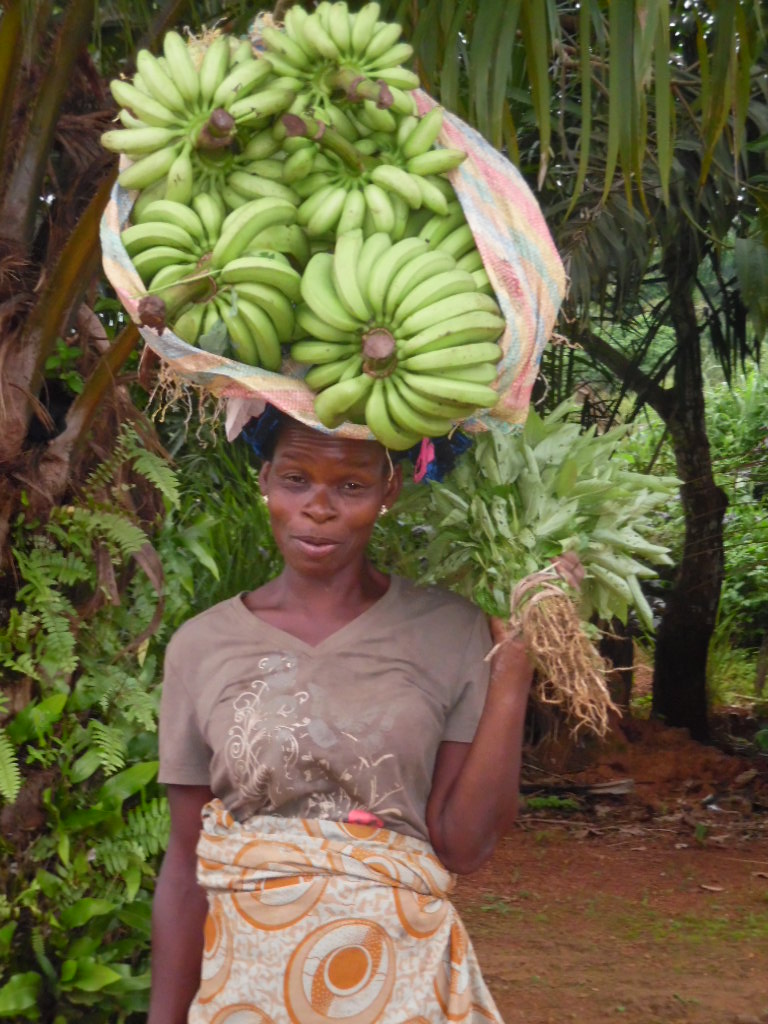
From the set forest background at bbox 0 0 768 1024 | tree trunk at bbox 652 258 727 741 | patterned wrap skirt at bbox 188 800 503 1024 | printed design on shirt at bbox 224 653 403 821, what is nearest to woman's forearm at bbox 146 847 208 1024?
patterned wrap skirt at bbox 188 800 503 1024

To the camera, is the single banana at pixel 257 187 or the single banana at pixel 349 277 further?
the single banana at pixel 257 187

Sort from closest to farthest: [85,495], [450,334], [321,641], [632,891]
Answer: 1. [450,334]
2. [321,641]
3. [85,495]
4. [632,891]

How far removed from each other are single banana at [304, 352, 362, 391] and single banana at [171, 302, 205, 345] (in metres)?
0.16

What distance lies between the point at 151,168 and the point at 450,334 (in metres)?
0.47

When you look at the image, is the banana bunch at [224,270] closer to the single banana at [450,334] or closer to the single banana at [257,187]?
the single banana at [257,187]

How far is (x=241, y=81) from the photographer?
1.61 m

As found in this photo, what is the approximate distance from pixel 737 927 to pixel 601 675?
3.66 metres

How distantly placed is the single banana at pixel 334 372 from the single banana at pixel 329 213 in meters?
0.18

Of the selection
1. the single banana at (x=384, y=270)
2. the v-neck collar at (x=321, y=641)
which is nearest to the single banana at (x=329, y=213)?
the single banana at (x=384, y=270)

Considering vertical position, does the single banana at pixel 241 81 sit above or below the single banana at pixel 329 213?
above

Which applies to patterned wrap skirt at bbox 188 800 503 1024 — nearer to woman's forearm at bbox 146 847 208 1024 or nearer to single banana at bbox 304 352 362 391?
woman's forearm at bbox 146 847 208 1024

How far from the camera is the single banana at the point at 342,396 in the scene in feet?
5.07

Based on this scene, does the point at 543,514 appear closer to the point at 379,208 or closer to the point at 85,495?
the point at 379,208

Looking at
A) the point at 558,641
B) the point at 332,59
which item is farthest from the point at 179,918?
the point at 332,59
